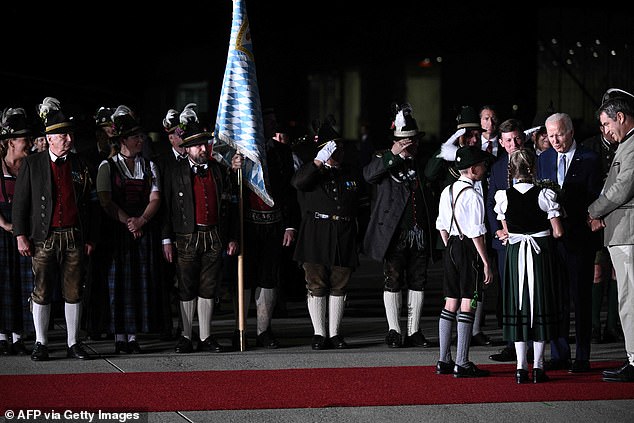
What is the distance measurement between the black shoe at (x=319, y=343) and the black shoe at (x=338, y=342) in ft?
0.21

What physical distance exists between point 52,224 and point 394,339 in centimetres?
302

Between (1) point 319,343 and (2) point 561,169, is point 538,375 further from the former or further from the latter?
(1) point 319,343

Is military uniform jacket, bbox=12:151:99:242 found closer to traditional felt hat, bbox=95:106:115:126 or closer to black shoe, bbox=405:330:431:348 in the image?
traditional felt hat, bbox=95:106:115:126

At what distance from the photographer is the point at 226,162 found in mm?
9852

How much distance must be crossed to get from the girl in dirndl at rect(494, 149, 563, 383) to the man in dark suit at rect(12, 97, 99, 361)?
11.2 ft

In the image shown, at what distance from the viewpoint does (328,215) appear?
9.98m

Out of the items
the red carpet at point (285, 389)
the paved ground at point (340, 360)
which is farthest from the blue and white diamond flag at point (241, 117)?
the red carpet at point (285, 389)

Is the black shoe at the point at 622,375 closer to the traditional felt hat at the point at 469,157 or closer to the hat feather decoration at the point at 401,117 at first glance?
the traditional felt hat at the point at 469,157

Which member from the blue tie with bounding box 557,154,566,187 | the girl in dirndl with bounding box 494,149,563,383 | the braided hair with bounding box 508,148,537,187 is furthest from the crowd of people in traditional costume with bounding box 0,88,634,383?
the braided hair with bounding box 508,148,537,187

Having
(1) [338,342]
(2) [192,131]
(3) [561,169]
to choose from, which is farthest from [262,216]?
(3) [561,169]

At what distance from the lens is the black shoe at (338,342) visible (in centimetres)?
986

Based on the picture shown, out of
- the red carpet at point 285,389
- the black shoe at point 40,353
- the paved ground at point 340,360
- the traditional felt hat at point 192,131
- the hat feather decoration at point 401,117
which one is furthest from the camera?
the hat feather decoration at point 401,117

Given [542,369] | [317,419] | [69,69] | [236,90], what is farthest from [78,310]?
[69,69]

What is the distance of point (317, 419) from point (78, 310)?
9.81 feet
